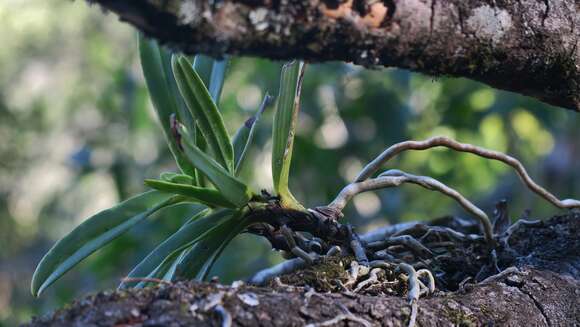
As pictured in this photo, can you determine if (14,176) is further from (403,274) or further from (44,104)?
(403,274)

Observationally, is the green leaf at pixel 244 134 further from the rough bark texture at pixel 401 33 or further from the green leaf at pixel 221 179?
the rough bark texture at pixel 401 33

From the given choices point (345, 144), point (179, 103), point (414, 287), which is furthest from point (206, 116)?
point (345, 144)

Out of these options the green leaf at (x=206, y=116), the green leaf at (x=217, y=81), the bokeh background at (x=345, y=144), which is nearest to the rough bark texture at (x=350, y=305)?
the green leaf at (x=206, y=116)

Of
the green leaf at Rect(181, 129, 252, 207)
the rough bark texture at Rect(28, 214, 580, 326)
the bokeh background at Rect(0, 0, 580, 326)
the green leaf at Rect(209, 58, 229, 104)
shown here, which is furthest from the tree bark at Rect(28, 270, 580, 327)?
the bokeh background at Rect(0, 0, 580, 326)

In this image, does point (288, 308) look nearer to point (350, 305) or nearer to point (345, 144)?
point (350, 305)

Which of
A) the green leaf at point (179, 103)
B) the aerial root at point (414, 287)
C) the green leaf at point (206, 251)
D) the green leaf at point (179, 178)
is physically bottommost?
the aerial root at point (414, 287)

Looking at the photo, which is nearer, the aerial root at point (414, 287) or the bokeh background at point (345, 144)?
the aerial root at point (414, 287)
